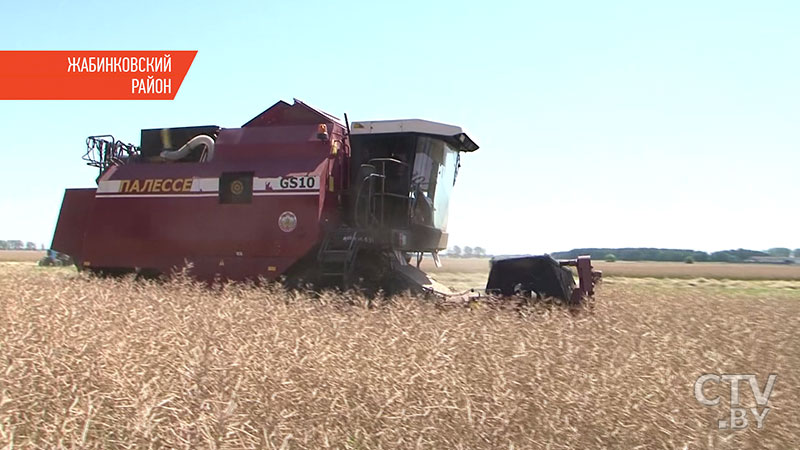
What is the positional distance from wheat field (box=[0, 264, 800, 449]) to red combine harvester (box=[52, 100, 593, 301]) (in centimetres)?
351

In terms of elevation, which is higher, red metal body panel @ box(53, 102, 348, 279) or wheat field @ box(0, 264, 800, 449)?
red metal body panel @ box(53, 102, 348, 279)

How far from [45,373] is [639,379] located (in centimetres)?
304

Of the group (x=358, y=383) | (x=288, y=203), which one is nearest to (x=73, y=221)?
(x=288, y=203)

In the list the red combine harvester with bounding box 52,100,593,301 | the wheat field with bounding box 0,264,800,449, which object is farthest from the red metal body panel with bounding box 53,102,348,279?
the wheat field with bounding box 0,264,800,449

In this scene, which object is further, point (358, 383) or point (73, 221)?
point (73, 221)

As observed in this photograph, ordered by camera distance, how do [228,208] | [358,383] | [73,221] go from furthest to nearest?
[73,221] → [228,208] → [358,383]

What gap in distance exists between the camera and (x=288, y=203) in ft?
25.6

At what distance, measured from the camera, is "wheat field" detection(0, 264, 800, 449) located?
243 centimetres

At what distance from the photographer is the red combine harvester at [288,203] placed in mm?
7711

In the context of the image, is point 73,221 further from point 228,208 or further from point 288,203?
point 288,203

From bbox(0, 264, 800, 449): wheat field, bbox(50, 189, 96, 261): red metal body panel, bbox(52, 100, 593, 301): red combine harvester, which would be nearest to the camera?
bbox(0, 264, 800, 449): wheat field

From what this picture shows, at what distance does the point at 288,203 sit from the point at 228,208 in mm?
1027

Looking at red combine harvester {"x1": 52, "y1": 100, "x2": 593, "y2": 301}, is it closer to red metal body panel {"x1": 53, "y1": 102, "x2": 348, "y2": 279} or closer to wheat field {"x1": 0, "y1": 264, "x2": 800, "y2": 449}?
red metal body panel {"x1": 53, "y1": 102, "x2": 348, "y2": 279}

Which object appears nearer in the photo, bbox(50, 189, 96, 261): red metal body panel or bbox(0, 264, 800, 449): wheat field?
bbox(0, 264, 800, 449): wheat field
